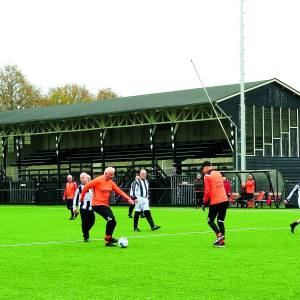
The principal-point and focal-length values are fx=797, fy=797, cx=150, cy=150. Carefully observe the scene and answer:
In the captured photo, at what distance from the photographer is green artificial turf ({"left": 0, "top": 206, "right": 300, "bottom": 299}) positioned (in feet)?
35.1

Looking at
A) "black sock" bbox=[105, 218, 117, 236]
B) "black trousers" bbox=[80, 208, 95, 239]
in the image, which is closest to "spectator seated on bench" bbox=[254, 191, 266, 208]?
"black trousers" bbox=[80, 208, 95, 239]

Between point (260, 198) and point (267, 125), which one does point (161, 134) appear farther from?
point (260, 198)

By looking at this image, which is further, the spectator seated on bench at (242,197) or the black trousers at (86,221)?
the spectator seated on bench at (242,197)

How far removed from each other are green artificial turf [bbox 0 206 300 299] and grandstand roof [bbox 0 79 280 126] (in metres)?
30.0

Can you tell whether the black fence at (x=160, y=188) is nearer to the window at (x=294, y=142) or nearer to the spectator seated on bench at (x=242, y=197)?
the spectator seated on bench at (x=242, y=197)

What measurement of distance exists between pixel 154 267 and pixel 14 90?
88856 mm

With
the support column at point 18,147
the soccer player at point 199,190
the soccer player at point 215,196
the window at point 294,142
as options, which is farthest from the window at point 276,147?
the soccer player at point 215,196

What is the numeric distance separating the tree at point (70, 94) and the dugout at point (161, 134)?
38767mm

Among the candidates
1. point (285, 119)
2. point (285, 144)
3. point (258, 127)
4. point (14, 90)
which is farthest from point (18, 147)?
point (14, 90)

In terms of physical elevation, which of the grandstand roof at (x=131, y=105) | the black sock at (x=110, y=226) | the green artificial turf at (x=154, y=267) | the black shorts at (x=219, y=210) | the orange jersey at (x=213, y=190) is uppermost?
the grandstand roof at (x=131, y=105)

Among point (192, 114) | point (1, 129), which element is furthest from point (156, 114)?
point (1, 129)

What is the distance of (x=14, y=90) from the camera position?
100 meters

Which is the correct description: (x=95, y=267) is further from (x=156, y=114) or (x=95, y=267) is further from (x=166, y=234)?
(x=156, y=114)

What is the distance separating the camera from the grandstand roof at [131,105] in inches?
2044
